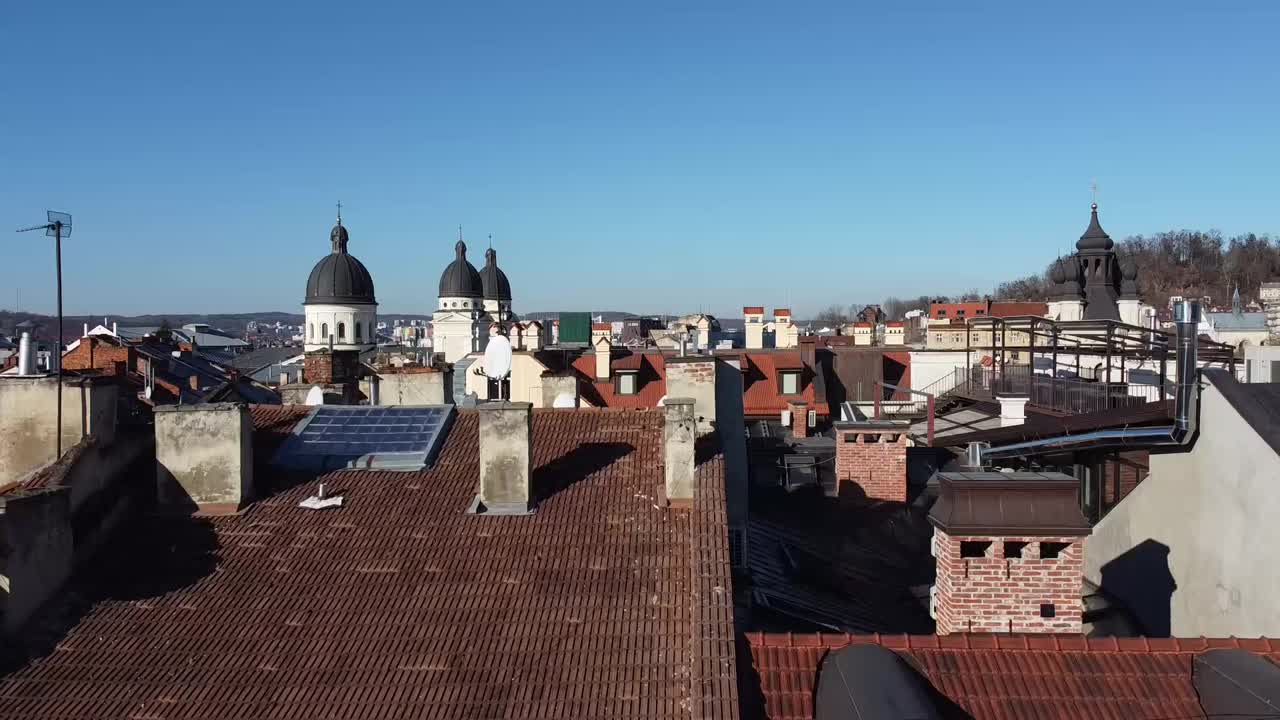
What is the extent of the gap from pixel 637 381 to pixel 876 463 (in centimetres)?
2722

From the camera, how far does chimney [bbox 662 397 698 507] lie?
11352 mm

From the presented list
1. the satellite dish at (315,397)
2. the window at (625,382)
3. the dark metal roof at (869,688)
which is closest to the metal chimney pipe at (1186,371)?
the dark metal roof at (869,688)

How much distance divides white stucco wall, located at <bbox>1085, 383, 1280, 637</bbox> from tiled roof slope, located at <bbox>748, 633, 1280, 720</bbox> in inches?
102

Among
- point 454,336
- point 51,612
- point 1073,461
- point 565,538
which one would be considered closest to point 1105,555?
point 1073,461

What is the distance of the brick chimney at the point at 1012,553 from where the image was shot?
8.89 metres

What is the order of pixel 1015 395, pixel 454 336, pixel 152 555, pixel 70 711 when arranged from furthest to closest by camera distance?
pixel 454 336 → pixel 1015 395 → pixel 152 555 → pixel 70 711

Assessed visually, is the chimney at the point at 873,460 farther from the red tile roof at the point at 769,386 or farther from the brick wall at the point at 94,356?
the brick wall at the point at 94,356

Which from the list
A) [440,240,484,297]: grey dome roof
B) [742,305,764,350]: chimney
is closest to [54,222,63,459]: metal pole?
[742,305,764,350]: chimney

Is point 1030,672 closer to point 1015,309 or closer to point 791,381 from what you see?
point 791,381

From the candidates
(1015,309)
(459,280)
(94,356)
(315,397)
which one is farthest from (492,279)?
(315,397)

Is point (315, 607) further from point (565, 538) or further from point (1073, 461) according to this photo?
point (1073, 461)

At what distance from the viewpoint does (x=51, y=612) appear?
9609 millimetres

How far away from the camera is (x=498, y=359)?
14.7 m

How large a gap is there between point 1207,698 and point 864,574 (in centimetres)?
669
